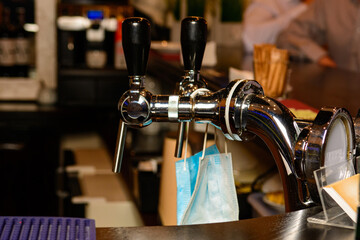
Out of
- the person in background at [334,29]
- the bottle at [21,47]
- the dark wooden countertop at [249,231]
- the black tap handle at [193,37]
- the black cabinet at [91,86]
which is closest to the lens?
the dark wooden countertop at [249,231]

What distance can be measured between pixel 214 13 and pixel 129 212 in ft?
6.49

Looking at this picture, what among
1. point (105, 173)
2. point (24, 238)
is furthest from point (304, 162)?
point (105, 173)

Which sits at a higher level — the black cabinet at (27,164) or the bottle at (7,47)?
the bottle at (7,47)

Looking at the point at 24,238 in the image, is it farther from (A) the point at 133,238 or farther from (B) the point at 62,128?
(B) the point at 62,128

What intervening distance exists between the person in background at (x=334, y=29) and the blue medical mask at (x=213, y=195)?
7.36ft

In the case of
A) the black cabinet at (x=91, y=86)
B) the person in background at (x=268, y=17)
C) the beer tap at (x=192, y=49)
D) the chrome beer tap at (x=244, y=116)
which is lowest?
the black cabinet at (x=91, y=86)

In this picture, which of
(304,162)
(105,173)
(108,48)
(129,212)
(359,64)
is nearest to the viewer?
(304,162)

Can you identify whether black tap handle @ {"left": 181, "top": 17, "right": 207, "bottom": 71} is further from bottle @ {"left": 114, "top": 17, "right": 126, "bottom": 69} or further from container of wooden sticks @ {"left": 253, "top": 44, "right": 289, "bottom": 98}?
bottle @ {"left": 114, "top": 17, "right": 126, "bottom": 69}

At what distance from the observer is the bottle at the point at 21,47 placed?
4.27 meters

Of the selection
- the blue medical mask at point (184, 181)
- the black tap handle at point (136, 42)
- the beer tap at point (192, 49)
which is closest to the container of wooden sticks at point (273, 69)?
the blue medical mask at point (184, 181)

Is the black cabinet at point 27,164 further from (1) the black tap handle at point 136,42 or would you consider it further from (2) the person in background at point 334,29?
(1) the black tap handle at point 136,42

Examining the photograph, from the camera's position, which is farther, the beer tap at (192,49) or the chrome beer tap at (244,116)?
the beer tap at (192,49)

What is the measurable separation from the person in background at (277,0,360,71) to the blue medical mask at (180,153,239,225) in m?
2.24

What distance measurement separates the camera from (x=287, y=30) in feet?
10.4
